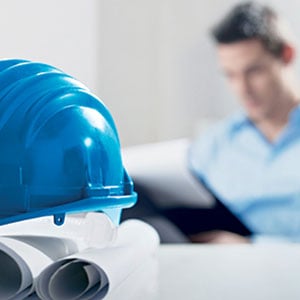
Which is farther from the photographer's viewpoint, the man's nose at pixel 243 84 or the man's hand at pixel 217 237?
the man's nose at pixel 243 84

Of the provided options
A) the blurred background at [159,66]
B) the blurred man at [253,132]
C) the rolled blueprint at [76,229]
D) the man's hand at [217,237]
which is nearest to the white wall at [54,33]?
the blurred background at [159,66]

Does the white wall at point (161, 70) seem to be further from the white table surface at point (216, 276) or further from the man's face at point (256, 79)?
the white table surface at point (216, 276)

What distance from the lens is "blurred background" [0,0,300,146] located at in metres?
2.48

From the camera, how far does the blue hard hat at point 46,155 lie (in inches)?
28.7

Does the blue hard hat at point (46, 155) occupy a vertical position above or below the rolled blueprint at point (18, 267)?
above

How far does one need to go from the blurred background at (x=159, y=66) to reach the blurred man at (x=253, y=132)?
0.20ft

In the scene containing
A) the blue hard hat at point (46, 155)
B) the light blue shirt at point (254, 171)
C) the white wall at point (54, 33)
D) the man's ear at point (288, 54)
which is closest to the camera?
the blue hard hat at point (46, 155)

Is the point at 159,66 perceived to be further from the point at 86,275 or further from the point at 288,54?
the point at 86,275

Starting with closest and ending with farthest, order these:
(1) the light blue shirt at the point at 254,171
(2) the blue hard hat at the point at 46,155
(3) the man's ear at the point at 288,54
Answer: (2) the blue hard hat at the point at 46,155
(1) the light blue shirt at the point at 254,171
(3) the man's ear at the point at 288,54

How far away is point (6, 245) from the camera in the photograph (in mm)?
761

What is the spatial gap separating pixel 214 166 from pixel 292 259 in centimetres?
135

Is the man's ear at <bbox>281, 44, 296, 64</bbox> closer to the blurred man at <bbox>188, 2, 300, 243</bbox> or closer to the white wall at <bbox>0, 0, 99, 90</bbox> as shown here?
the blurred man at <bbox>188, 2, 300, 243</bbox>

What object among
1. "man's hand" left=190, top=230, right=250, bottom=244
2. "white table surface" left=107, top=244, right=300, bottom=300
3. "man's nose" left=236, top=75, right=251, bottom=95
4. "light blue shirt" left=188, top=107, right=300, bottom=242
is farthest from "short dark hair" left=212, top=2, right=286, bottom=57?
"white table surface" left=107, top=244, right=300, bottom=300

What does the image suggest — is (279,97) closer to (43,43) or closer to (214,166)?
(214,166)
